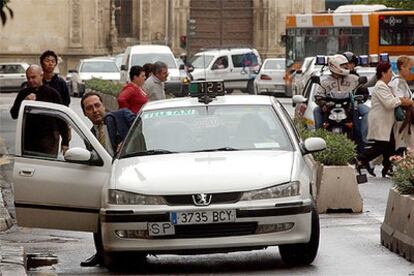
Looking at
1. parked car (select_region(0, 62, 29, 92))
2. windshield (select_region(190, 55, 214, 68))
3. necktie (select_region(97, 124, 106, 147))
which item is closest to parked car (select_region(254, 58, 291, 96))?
windshield (select_region(190, 55, 214, 68))

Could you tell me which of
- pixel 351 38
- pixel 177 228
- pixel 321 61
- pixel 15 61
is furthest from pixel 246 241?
pixel 15 61

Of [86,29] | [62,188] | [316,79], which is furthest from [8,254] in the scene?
[86,29]

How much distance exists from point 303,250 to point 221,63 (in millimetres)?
47824

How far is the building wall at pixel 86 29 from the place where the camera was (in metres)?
Answer: 75.0

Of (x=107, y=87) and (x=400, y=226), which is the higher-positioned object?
(x=400, y=226)

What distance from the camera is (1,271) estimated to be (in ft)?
38.5

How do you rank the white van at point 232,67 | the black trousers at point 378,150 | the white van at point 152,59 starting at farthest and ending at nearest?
the white van at point 232,67 < the white van at point 152,59 < the black trousers at point 378,150

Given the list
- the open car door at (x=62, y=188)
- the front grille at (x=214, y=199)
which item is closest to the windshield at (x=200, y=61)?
the open car door at (x=62, y=188)

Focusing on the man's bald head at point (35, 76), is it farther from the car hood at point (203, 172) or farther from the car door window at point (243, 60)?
the car door window at point (243, 60)

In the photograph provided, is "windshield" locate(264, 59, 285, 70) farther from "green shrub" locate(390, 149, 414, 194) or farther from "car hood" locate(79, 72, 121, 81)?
"green shrub" locate(390, 149, 414, 194)

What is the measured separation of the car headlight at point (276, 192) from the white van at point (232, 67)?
4715 centimetres

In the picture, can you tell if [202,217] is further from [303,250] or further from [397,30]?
[397,30]

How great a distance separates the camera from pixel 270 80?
5681cm

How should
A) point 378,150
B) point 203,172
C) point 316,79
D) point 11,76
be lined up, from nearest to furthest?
point 203,172, point 378,150, point 316,79, point 11,76
